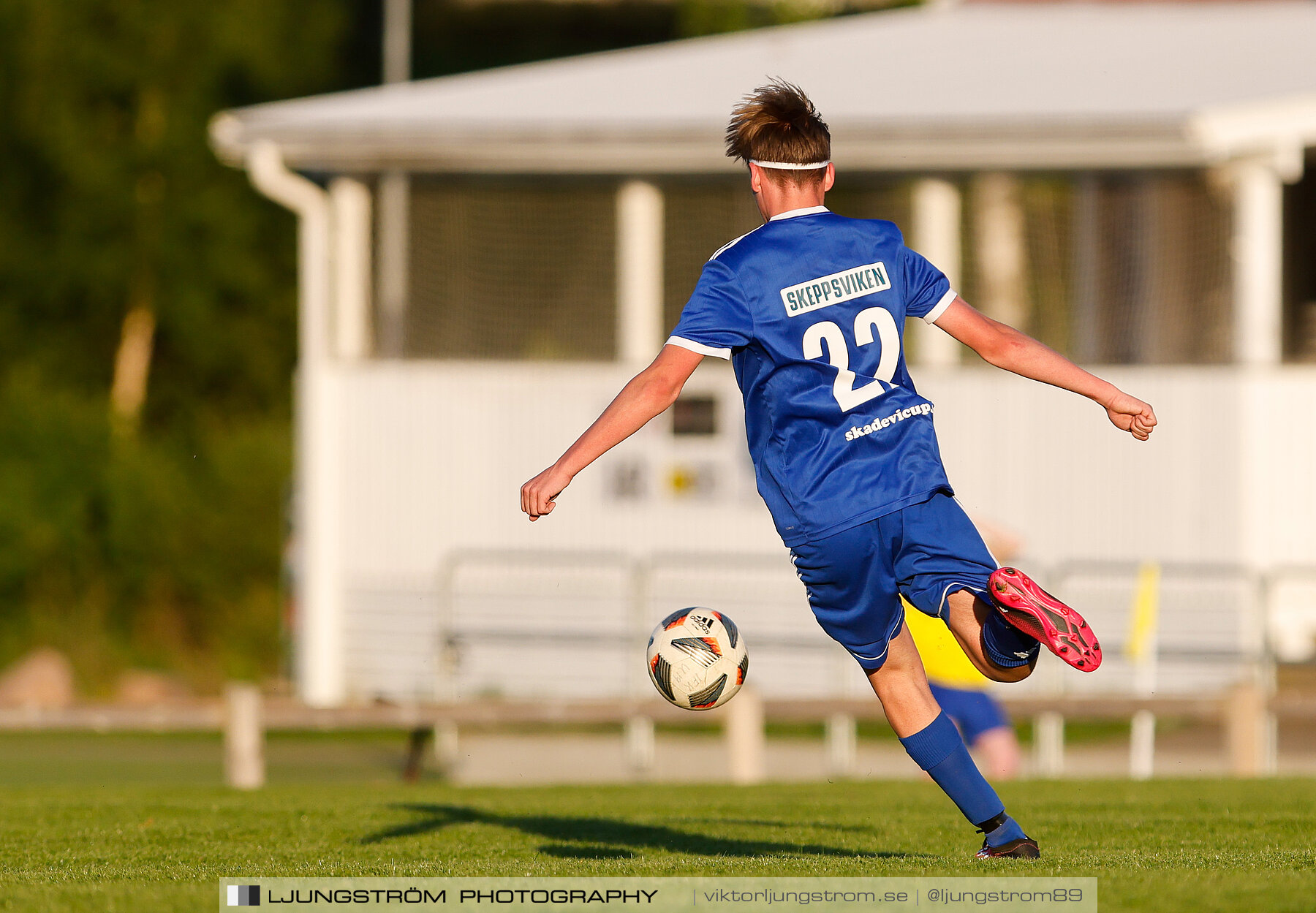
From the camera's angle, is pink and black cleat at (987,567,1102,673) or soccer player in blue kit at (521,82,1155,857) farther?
soccer player in blue kit at (521,82,1155,857)

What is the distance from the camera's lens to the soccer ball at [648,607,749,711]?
600cm

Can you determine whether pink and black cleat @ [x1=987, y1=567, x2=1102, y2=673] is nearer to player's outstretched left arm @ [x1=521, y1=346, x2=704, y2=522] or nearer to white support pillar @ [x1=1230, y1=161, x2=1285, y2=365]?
player's outstretched left arm @ [x1=521, y1=346, x2=704, y2=522]

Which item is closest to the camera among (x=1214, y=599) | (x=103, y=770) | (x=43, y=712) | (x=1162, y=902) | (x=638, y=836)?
(x=1162, y=902)

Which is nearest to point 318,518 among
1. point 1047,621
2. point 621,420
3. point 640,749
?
point 640,749

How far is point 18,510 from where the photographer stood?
68.6 feet

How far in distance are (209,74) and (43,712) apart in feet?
64.5

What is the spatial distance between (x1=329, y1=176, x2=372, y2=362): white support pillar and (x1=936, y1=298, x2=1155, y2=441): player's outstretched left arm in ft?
39.3

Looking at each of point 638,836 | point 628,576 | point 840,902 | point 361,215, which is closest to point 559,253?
point 361,215

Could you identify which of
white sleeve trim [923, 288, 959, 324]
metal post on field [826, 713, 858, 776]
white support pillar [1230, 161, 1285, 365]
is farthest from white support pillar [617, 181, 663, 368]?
white sleeve trim [923, 288, 959, 324]

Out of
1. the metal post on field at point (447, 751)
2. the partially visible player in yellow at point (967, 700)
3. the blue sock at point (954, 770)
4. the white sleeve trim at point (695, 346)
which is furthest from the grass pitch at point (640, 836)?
the metal post on field at point (447, 751)

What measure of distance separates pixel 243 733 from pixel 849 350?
6.89m

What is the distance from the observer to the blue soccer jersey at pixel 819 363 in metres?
5.54

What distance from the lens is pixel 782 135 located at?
5.63m

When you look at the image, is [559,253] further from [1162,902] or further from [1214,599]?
[1162,902]
